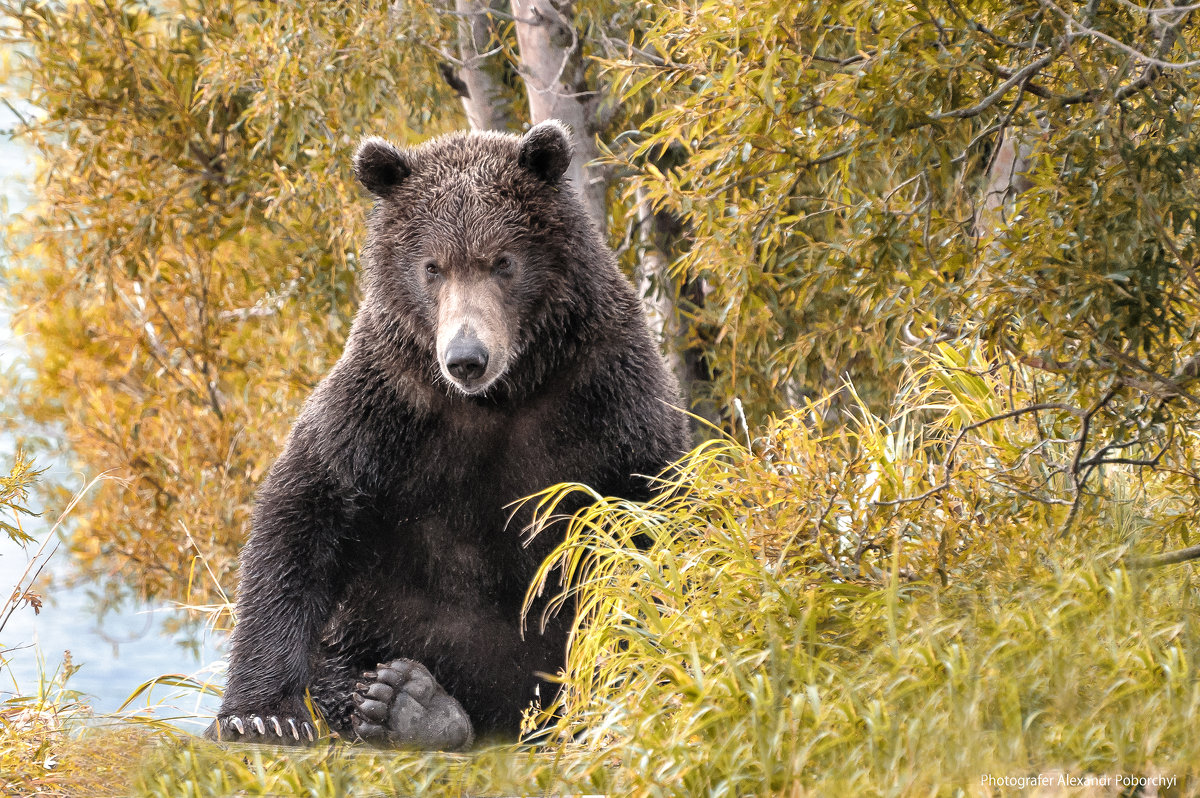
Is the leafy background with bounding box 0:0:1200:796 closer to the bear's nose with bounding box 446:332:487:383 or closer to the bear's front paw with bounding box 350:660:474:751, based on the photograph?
the bear's front paw with bounding box 350:660:474:751

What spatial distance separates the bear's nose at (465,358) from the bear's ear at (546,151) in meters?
1.02

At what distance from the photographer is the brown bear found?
5055 millimetres

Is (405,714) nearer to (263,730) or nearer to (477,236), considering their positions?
(263,730)

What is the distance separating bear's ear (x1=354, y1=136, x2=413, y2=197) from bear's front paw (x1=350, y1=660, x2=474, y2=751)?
1987 millimetres

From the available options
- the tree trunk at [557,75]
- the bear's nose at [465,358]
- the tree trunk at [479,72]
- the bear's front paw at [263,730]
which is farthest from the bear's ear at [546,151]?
the tree trunk at [479,72]

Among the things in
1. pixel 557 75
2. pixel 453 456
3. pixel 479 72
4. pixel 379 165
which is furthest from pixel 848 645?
pixel 479 72

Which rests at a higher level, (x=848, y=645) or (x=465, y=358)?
(x=465, y=358)

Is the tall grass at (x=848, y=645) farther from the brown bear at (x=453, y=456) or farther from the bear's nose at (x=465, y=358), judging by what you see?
the bear's nose at (x=465, y=358)

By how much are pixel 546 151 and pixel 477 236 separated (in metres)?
0.48

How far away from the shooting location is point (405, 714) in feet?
15.6

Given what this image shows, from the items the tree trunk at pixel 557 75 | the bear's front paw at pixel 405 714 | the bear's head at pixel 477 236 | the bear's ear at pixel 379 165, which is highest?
the tree trunk at pixel 557 75

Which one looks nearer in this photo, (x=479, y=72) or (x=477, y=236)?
(x=477, y=236)

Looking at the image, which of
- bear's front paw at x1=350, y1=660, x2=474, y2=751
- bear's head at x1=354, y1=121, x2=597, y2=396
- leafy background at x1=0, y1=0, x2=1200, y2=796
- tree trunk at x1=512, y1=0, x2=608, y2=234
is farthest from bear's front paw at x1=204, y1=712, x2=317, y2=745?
tree trunk at x1=512, y1=0, x2=608, y2=234

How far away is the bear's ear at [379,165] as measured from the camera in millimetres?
5180
